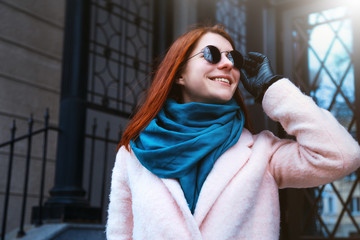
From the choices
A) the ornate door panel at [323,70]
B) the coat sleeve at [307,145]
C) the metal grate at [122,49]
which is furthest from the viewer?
the metal grate at [122,49]

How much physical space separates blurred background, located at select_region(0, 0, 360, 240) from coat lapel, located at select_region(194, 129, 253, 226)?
137 cm

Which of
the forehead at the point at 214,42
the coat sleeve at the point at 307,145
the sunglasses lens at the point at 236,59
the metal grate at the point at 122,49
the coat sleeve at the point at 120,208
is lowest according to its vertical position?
the coat sleeve at the point at 120,208

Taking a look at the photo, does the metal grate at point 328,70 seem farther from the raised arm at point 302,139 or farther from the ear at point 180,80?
the raised arm at point 302,139

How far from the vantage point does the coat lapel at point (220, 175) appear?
1.41 meters

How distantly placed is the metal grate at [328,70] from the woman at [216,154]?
2.37 meters

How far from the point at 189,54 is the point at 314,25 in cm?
266

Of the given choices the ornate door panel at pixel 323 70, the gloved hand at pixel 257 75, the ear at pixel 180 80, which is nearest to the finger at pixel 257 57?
the gloved hand at pixel 257 75

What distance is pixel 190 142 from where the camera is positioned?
1.47 m

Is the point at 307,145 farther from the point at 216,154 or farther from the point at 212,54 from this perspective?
the point at 212,54

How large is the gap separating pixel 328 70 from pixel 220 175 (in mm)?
2734

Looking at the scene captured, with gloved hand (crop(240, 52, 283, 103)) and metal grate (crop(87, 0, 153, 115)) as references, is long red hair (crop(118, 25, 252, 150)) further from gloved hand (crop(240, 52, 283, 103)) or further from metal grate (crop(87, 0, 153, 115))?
metal grate (crop(87, 0, 153, 115))

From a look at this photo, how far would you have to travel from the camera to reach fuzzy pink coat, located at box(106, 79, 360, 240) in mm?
1340

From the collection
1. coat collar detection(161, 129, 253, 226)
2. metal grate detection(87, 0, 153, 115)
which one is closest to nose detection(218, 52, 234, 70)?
coat collar detection(161, 129, 253, 226)

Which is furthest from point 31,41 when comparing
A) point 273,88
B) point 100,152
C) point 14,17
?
point 273,88
